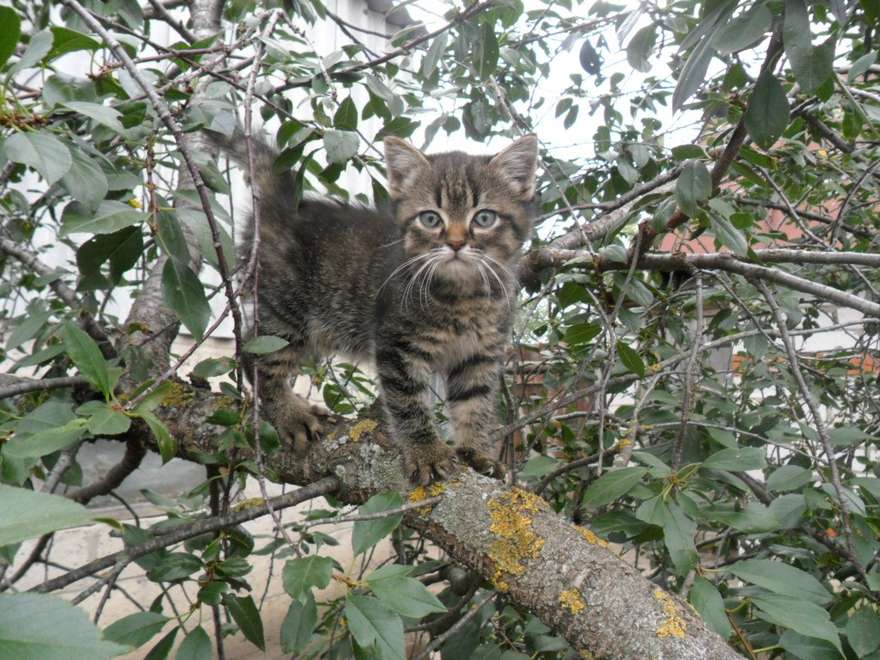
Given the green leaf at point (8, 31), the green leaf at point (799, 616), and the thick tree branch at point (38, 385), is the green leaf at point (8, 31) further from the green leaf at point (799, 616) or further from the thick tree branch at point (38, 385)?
the green leaf at point (799, 616)

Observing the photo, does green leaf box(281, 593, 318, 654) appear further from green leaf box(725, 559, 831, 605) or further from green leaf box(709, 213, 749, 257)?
green leaf box(709, 213, 749, 257)

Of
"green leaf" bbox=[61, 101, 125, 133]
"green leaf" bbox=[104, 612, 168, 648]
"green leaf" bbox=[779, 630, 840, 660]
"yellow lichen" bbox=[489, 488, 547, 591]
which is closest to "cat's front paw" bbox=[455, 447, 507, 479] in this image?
"yellow lichen" bbox=[489, 488, 547, 591]

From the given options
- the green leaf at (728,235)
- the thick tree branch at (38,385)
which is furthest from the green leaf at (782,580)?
the thick tree branch at (38,385)

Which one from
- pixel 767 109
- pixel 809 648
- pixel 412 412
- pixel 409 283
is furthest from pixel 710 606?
pixel 409 283

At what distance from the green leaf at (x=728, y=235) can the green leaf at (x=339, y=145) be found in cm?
76

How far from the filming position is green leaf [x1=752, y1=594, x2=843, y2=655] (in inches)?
36.8

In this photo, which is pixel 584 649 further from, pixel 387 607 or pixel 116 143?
pixel 116 143

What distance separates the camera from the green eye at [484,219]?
2086mm

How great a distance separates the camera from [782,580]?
107 centimetres

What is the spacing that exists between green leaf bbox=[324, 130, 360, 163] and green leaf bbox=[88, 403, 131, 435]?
0.69 metres

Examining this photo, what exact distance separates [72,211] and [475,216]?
130 centimetres

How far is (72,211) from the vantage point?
104 centimetres

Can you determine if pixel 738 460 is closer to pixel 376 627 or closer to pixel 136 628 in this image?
pixel 376 627

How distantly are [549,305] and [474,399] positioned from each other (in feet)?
1.62
